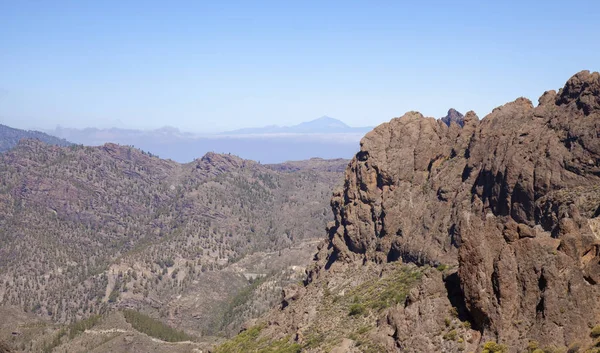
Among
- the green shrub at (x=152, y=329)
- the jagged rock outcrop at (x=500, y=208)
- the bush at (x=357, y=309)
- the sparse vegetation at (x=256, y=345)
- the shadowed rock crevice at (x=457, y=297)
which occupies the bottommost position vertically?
the green shrub at (x=152, y=329)

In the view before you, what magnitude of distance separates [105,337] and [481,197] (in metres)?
98.1

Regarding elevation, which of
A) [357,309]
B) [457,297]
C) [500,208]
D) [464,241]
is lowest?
[357,309]

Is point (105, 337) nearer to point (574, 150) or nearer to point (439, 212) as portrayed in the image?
point (439, 212)

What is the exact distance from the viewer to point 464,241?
131ft

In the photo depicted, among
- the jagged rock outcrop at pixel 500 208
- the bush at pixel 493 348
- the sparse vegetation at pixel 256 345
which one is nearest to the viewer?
the bush at pixel 493 348

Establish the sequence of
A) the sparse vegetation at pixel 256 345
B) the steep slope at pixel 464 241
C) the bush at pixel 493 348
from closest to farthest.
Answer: the bush at pixel 493 348, the steep slope at pixel 464 241, the sparse vegetation at pixel 256 345

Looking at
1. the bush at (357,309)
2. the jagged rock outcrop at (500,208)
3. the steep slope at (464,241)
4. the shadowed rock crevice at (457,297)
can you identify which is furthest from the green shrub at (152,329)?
the shadowed rock crevice at (457,297)

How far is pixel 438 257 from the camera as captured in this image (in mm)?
66688

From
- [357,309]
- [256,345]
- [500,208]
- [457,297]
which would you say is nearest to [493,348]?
[457,297]

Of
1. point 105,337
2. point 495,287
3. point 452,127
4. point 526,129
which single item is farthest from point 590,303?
point 105,337

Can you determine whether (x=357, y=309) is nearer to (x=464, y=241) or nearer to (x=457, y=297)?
(x=457, y=297)

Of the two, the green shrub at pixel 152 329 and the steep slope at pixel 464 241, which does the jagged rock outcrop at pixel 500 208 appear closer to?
the steep slope at pixel 464 241

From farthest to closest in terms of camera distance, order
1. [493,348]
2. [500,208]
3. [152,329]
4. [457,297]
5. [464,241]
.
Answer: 1. [152,329]
2. [500,208]
3. [457,297]
4. [464,241]
5. [493,348]

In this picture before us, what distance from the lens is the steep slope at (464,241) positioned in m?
37.3
